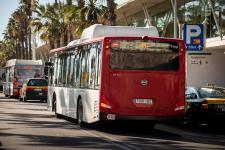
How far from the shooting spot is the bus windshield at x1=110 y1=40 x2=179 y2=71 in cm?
1744

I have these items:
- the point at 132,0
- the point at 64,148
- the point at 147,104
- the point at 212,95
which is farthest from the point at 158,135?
the point at 132,0

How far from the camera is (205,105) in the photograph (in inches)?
779

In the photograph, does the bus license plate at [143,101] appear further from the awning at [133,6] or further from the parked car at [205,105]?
the awning at [133,6]

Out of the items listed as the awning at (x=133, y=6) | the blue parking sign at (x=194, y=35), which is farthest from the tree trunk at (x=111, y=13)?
the awning at (x=133, y=6)

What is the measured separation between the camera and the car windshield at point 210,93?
20.2m

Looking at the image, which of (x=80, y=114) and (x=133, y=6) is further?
(x=133, y=6)

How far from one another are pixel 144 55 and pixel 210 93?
374 centimetres

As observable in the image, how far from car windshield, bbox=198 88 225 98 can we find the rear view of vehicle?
2751mm

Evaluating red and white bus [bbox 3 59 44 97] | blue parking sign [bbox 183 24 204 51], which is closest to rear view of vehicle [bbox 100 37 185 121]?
blue parking sign [bbox 183 24 204 51]

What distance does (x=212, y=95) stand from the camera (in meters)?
20.3

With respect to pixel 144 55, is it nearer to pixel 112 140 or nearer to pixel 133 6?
pixel 112 140

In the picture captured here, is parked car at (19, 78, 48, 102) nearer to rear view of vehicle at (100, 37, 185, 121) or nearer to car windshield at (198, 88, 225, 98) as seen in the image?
car windshield at (198, 88, 225, 98)

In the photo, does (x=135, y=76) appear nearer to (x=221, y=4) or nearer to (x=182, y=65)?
(x=182, y=65)

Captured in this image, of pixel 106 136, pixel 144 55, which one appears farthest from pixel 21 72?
pixel 106 136
